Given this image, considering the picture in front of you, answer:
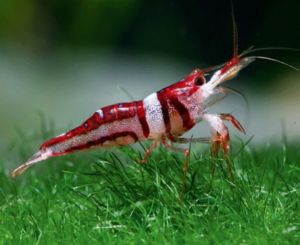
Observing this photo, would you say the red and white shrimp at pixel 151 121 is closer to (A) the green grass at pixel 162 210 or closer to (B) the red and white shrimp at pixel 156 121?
(B) the red and white shrimp at pixel 156 121

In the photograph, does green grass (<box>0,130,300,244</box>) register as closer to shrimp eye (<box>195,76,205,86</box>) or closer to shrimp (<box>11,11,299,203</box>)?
shrimp (<box>11,11,299,203</box>)

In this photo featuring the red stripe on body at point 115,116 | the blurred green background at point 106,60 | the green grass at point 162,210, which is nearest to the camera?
the green grass at point 162,210

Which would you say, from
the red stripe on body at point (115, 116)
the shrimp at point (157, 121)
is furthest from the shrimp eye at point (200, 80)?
the red stripe on body at point (115, 116)

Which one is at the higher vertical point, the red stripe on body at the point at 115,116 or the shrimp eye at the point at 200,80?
the shrimp eye at the point at 200,80

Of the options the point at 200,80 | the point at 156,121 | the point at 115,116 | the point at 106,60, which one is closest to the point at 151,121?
the point at 156,121

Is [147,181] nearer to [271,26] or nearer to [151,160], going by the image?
[151,160]

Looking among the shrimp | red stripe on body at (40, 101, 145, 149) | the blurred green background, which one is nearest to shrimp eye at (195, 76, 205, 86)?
the shrimp
